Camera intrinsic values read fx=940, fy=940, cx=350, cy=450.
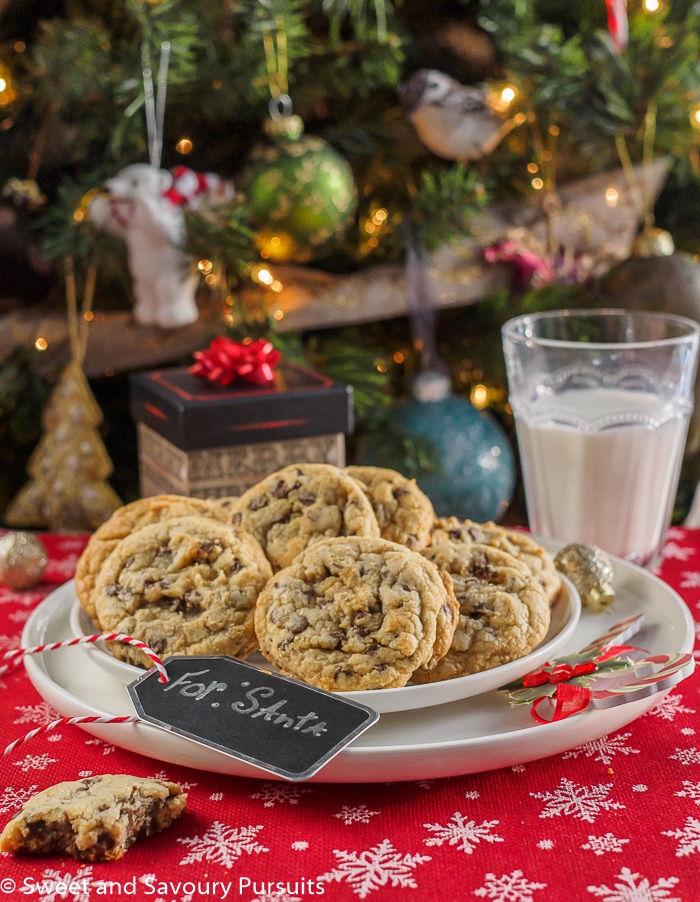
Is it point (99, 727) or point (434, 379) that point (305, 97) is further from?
point (99, 727)

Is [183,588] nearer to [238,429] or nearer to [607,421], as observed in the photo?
[238,429]

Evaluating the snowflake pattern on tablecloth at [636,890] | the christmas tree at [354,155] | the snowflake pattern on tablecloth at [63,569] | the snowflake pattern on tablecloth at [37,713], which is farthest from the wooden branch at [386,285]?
the snowflake pattern on tablecloth at [636,890]

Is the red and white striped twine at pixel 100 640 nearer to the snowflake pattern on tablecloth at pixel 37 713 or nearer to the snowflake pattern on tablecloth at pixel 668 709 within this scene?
the snowflake pattern on tablecloth at pixel 37 713

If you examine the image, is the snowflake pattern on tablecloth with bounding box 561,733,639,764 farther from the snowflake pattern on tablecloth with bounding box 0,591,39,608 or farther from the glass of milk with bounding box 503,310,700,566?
the snowflake pattern on tablecloth with bounding box 0,591,39,608

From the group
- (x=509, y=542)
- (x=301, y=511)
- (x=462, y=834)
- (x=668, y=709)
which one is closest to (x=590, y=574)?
(x=509, y=542)

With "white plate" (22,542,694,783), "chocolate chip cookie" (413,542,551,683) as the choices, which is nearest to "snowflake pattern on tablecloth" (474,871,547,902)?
"white plate" (22,542,694,783)
